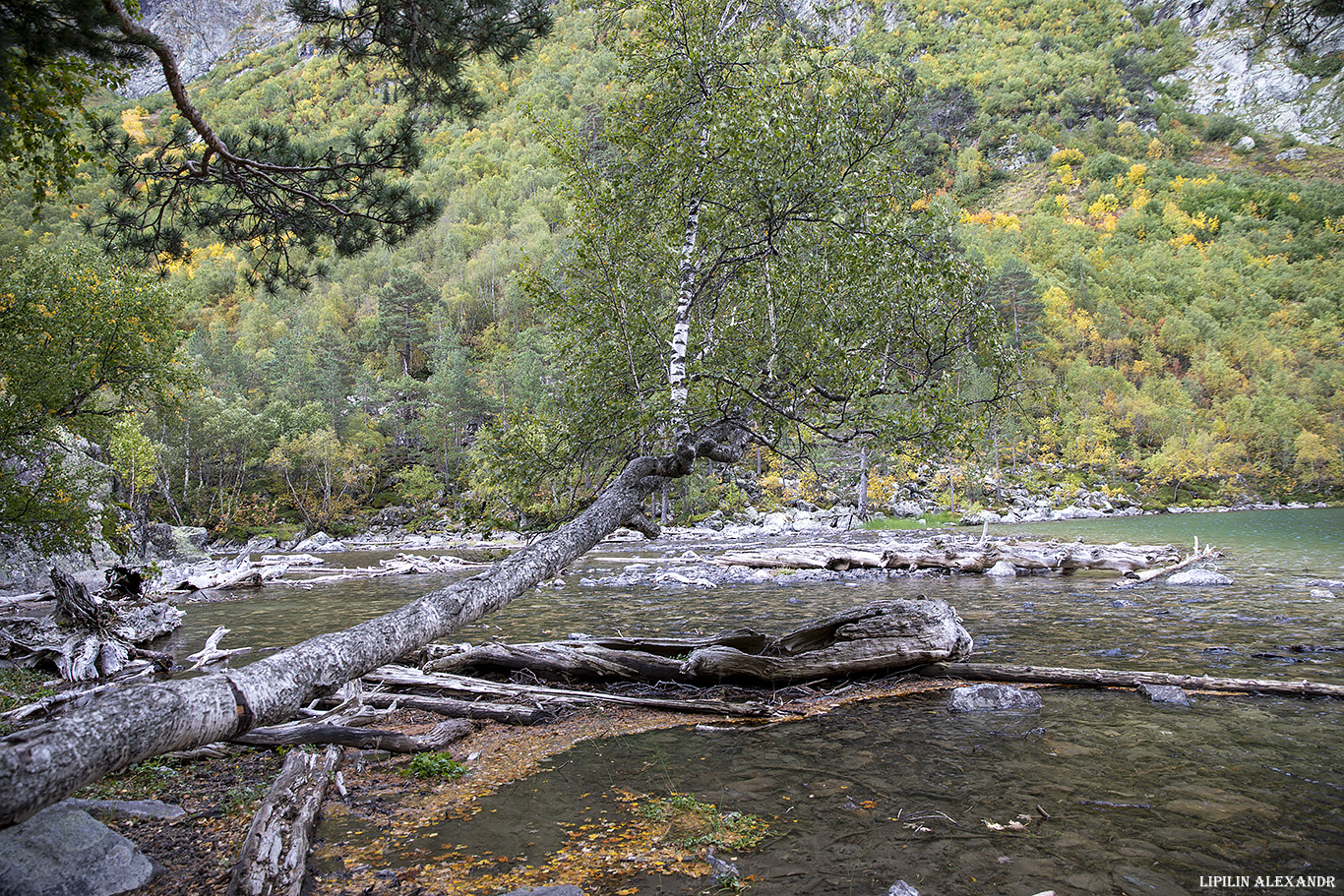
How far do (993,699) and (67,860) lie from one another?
9010 millimetres

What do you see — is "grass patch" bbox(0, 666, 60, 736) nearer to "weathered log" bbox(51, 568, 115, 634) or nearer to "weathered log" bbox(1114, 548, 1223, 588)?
"weathered log" bbox(51, 568, 115, 634)

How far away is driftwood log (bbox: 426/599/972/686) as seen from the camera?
8.95 meters

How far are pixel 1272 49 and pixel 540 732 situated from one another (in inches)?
418

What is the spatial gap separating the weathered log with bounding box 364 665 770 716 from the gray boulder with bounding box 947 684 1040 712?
250 centimetres

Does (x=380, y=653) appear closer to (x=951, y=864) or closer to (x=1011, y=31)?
(x=951, y=864)

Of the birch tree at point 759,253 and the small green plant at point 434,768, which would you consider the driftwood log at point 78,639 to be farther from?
the birch tree at point 759,253

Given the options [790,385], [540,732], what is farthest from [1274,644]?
[540,732]

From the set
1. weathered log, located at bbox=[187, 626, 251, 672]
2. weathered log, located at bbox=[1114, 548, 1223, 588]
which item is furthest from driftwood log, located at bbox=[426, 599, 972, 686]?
weathered log, located at bbox=[1114, 548, 1223, 588]

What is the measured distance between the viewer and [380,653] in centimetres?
557

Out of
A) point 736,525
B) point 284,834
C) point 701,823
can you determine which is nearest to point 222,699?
point 284,834

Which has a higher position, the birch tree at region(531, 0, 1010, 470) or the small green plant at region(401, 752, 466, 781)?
the birch tree at region(531, 0, 1010, 470)

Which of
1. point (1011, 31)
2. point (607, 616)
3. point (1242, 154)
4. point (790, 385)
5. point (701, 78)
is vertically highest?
point (1011, 31)

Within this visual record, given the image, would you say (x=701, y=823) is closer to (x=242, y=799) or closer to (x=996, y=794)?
(x=996, y=794)

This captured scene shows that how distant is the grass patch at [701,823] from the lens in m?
4.67
